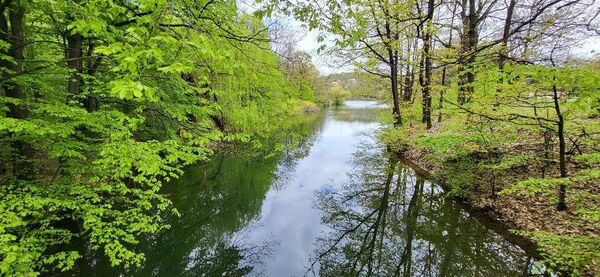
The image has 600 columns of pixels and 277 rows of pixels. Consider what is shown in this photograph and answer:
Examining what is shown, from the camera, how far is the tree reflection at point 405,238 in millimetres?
6195

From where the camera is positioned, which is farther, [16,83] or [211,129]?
[211,129]

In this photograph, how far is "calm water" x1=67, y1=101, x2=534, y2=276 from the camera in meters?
6.32

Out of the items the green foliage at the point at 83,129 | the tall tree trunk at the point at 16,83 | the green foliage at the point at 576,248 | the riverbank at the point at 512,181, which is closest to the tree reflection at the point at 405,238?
the riverbank at the point at 512,181

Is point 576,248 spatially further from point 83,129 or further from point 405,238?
point 83,129

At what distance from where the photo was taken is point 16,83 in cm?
477

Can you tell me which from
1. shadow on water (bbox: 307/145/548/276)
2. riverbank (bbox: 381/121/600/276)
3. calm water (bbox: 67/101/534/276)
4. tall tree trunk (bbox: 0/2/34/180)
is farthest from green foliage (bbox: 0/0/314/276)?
riverbank (bbox: 381/121/600/276)

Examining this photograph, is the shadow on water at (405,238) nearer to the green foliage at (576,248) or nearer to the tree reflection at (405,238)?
the tree reflection at (405,238)

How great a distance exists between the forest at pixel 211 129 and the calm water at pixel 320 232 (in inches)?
4.1

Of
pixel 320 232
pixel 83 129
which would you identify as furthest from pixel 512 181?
pixel 83 129

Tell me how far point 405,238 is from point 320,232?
90.2 inches

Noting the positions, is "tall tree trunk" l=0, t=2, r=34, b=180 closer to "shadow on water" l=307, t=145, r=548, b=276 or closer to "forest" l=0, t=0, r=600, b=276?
"forest" l=0, t=0, r=600, b=276

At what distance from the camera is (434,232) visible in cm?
760

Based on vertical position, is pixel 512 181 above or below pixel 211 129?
below

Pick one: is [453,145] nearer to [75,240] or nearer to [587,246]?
[587,246]
